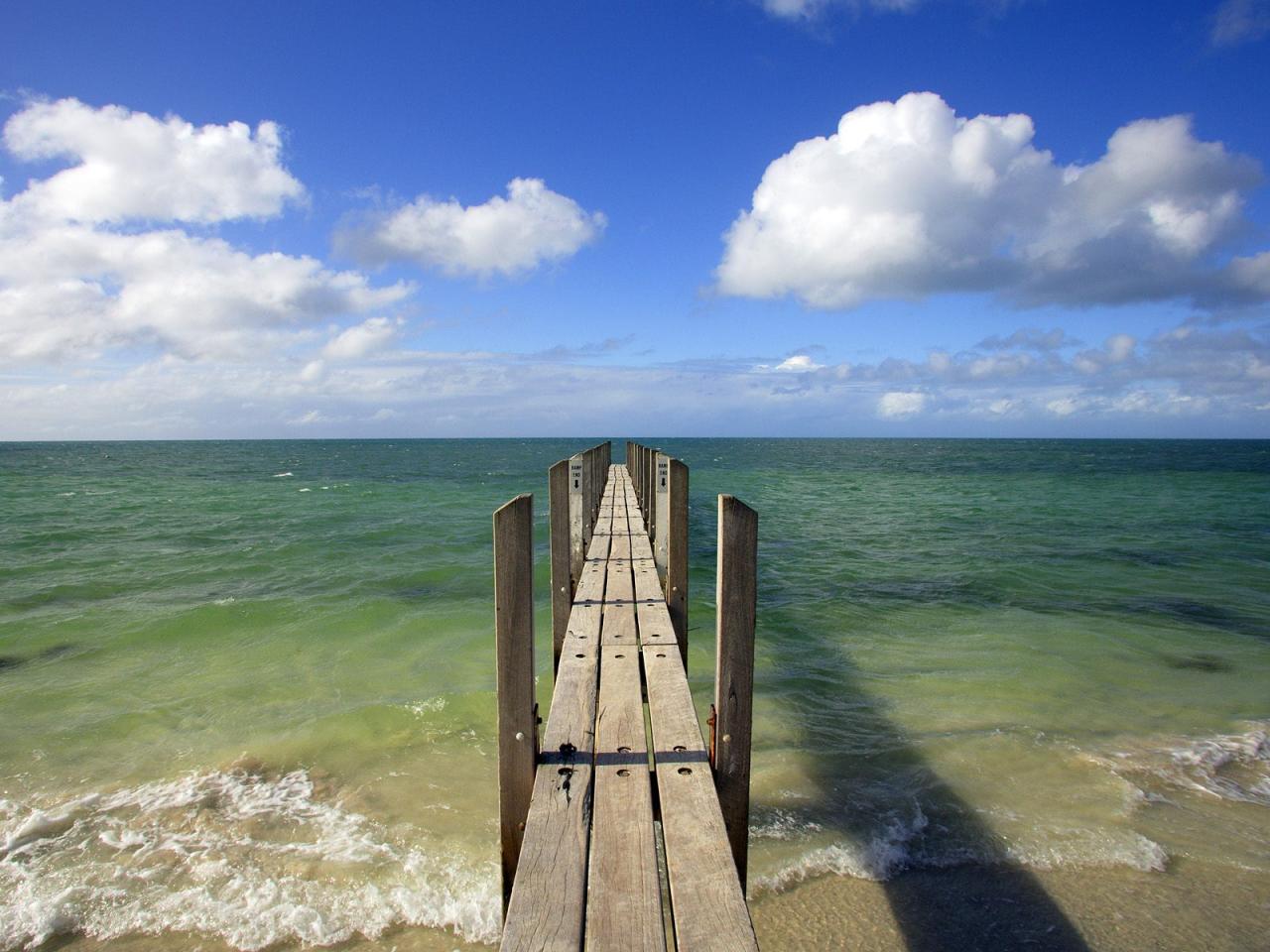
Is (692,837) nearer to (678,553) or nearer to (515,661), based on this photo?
(515,661)

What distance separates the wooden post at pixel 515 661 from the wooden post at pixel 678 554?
2.78 metres

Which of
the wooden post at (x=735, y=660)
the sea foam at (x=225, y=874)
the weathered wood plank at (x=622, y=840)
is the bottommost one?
the sea foam at (x=225, y=874)

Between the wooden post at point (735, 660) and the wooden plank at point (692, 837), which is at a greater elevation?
the wooden post at point (735, 660)

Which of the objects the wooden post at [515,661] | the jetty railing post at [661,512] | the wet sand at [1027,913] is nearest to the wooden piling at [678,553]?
the jetty railing post at [661,512]

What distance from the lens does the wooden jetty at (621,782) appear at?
2375 mm

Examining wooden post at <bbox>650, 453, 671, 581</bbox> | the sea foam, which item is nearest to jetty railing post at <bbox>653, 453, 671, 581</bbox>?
wooden post at <bbox>650, 453, 671, 581</bbox>

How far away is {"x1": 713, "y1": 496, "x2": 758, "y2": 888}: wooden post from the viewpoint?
10.3 feet

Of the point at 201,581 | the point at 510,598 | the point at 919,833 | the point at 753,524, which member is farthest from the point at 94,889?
the point at 201,581

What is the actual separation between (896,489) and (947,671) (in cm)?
2928

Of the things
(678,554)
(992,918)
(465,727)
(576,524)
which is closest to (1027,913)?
(992,918)

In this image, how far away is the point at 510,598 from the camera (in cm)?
314

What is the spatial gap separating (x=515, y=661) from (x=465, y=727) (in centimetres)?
401

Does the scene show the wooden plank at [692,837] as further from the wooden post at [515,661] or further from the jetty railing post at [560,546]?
the jetty railing post at [560,546]

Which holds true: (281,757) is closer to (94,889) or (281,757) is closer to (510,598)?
(94,889)
